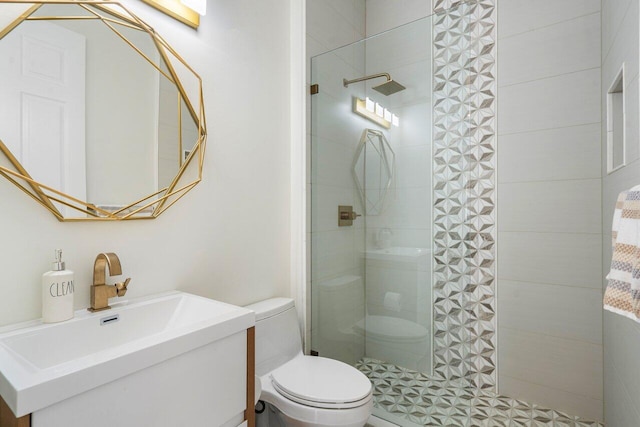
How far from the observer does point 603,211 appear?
179 centimetres

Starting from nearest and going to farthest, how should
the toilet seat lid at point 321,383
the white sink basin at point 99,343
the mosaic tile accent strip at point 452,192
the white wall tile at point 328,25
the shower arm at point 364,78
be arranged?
the white sink basin at point 99,343
the toilet seat lid at point 321,383
the mosaic tile accent strip at point 452,192
the shower arm at point 364,78
the white wall tile at point 328,25

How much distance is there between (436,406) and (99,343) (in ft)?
4.90

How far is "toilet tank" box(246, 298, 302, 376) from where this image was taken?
153 cm

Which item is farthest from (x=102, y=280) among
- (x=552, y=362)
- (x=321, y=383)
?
(x=552, y=362)

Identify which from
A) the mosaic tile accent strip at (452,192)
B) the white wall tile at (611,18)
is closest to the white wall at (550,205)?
the white wall tile at (611,18)

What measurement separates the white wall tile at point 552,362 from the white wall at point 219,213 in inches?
56.0

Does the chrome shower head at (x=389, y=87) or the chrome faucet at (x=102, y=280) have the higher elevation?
the chrome shower head at (x=389, y=87)

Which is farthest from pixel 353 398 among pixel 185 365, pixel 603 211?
pixel 603 211

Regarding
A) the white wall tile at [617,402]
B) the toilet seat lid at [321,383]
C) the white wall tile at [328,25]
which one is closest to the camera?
the white wall tile at [617,402]

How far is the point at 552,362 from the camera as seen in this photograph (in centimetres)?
197

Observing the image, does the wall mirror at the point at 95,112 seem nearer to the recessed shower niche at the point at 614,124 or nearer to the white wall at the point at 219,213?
the white wall at the point at 219,213

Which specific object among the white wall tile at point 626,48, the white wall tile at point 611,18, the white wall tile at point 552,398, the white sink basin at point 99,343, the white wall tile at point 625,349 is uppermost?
the white wall tile at point 611,18

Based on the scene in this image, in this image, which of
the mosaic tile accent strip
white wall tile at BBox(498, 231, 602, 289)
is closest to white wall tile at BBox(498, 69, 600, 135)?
the mosaic tile accent strip

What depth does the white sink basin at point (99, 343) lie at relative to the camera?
647 millimetres
